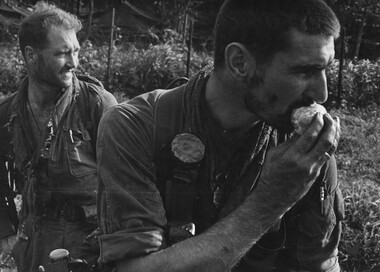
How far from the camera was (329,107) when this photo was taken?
10758 millimetres

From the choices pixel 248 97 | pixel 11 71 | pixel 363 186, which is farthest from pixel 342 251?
pixel 11 71

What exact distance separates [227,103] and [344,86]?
8929 millimetres

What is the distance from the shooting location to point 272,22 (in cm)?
246

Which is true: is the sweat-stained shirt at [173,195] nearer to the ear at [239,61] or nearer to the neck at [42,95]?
the ear at [239,61]

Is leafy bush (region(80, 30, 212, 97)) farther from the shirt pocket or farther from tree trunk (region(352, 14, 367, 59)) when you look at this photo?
the shirt pocket

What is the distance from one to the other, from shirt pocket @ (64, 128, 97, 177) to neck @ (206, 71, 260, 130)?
2.15m

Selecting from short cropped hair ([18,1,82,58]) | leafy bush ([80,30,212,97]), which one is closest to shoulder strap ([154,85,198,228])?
short cropped hair ([18,1,82,58])

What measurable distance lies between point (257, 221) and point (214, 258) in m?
0.19

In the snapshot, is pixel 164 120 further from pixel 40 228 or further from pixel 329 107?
pixel 329 107

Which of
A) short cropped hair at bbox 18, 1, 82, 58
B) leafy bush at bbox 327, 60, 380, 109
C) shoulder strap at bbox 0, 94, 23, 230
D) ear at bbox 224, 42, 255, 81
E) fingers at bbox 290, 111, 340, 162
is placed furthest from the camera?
leafy bush at bbox 327, 60, 380, 109

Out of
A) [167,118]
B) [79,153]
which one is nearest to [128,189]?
[167,118]

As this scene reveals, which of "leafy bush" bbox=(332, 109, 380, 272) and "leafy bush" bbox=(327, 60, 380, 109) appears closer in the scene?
"leafy bush" bbox=(332, 109, 380, 272)

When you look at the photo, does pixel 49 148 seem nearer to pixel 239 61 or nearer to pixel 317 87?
pixel 239 61

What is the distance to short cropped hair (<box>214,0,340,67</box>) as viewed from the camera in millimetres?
2443
